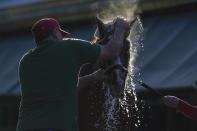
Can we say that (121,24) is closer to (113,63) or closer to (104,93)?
(113,63)

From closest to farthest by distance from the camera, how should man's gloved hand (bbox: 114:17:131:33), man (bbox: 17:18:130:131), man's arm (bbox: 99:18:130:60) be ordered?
man (bbox: 17:18:130:131), man's arm (bbox: 99:18:130:60), man's gloved hand (bbox: 114:17:131:33)

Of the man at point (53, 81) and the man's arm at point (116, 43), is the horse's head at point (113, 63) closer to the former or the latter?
the man's arm at point (116, 43)

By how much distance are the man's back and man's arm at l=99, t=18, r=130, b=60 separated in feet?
0.38

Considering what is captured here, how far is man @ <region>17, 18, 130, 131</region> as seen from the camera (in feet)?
11.8

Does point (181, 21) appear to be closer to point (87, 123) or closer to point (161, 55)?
point (161, 55)

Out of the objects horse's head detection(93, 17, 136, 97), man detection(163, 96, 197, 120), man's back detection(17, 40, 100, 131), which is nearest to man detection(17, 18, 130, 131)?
man's back detection(17, 40, 100, 131)

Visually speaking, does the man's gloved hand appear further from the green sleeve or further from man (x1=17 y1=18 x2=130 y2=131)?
the green sleeve

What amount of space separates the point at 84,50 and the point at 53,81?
0.92 ft

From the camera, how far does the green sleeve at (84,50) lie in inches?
145

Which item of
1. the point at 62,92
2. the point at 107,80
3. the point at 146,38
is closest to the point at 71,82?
the point at 62,92

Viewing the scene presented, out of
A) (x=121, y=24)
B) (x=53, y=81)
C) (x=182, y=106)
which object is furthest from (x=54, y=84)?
(x=182, y=106)

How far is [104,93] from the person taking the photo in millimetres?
4043

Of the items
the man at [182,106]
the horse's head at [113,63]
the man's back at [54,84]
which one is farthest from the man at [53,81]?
the man at [182,106]

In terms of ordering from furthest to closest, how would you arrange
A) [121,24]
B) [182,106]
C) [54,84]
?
[182,106]
[121,24]
[54,84]
